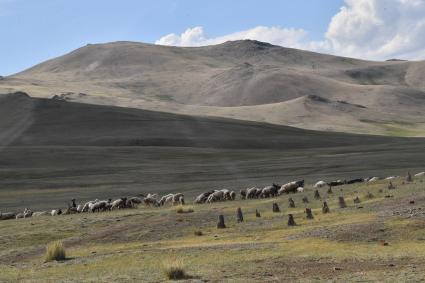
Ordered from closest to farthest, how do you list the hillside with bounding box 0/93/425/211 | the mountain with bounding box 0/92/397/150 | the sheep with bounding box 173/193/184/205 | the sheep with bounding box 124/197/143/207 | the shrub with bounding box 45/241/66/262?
the shrub with bounding box 45/241/66/262, the sheep with bounding box 173/193/184/205, the sheep with bounding box 124/197/143/207, the hillside with bounding box 0/93/425/211, the mountain with bounding box 0/92/397/150

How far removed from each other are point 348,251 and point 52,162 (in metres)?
67.4

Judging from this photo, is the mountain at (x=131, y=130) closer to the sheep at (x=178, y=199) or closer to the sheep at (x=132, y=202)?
the sheep at (x=178, y=199)

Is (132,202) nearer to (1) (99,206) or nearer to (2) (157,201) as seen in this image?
(2) (157,201)

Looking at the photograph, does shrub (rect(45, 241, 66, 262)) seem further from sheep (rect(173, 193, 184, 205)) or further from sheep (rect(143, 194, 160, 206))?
sheep (rect(143, 194, 160, 206))

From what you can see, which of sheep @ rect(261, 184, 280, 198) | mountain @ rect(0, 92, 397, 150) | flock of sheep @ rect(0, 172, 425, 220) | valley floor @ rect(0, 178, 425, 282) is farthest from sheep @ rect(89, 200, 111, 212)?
mountain @ rect(0, 92, 397, 150)

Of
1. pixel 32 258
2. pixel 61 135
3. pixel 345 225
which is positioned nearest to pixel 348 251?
pixel 345 225

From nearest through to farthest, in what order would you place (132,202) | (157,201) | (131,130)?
(132,202) < (157,201) < (131,130)

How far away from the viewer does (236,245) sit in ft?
73.0

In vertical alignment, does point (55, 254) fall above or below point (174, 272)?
below

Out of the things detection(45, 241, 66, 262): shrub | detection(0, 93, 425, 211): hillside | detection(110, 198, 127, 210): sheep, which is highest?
detection(0, 93, 425, 211): hillside

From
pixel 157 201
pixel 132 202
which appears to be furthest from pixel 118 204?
pixel 157 201

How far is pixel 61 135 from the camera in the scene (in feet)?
371

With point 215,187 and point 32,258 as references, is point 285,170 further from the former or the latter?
point 32,258

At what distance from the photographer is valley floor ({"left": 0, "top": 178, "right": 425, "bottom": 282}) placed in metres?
16.9
